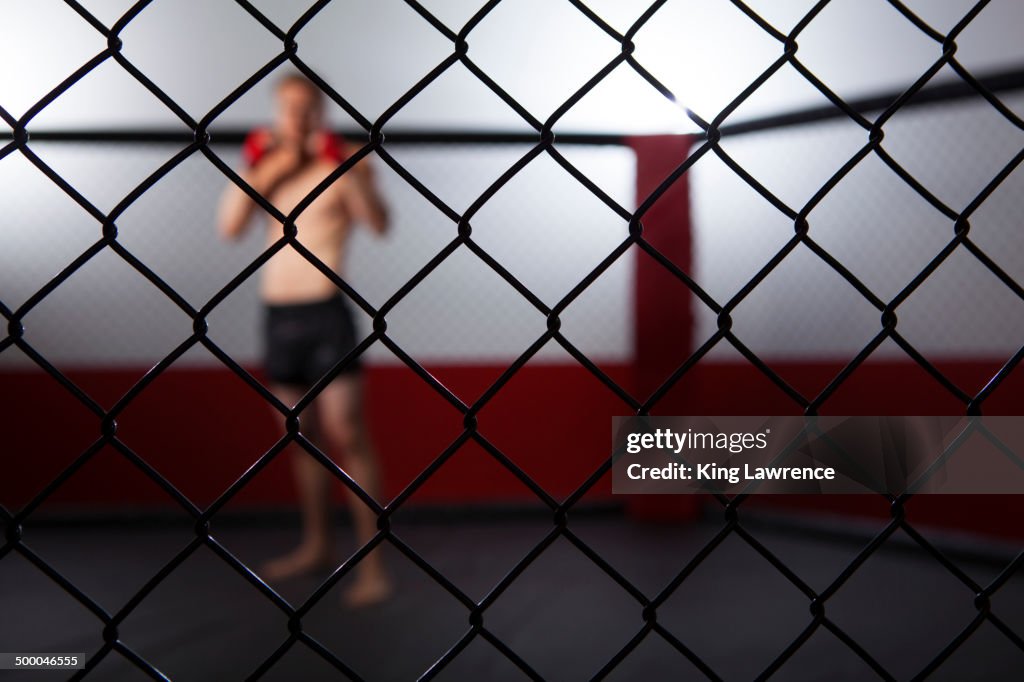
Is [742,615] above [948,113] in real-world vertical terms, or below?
below

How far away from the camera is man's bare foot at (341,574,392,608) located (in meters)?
1.93

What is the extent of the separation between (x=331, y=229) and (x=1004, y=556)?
7.11ft

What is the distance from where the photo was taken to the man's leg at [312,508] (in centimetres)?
206

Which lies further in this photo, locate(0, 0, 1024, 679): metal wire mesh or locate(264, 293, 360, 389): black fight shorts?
locate(264, 293, 360, 389): black fight shorts

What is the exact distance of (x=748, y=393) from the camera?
104 inches

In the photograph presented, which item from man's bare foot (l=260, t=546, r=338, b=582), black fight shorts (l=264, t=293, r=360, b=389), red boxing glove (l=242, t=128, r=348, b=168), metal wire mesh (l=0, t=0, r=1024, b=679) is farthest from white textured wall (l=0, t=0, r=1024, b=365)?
metal wire mesh (l=0, t=0, r=1024, b=679)

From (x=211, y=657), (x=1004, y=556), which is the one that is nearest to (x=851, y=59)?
(x=1004, y=556)

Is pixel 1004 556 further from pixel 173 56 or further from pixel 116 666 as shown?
pixel 173 56

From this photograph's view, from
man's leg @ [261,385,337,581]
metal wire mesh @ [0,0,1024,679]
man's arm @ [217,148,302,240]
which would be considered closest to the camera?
metal wire mesh @ [0,0,1024,679]

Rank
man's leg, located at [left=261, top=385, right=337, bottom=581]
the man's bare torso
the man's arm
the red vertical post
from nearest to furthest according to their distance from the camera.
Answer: the man's arm
the man's bare torso
man's leg, located at [left=261, top=385, right=337, bottom=581]
the red vertical post

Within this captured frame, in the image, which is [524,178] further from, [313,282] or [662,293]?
[313,282]

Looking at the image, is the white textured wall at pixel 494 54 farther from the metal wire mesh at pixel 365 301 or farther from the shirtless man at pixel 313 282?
the metal wire mesh at pixel 365 301

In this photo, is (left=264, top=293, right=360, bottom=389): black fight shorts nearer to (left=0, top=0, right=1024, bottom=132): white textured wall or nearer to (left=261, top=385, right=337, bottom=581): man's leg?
(left=261, top=385, right=337, bottom=581): man's leg

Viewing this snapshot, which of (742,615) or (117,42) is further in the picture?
(742,615)
